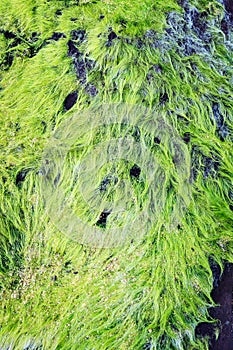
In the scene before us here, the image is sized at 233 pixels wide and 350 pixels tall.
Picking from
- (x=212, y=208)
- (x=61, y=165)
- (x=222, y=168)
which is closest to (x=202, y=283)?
(x=212, y=208)

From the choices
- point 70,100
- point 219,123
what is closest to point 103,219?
point 70,100

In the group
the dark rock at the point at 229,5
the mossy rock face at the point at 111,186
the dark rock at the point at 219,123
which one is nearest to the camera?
the mossy rock face at the point at 111,186

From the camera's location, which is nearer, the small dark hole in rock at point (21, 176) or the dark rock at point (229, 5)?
the small dark hole in rock at point (21, 176)

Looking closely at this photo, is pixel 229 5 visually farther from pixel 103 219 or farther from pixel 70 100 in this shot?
pixel 103 219

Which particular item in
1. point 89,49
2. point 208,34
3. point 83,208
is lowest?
point 83,208

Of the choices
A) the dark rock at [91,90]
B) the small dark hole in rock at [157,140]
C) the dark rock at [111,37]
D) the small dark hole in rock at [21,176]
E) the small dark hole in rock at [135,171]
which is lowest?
the small dark hole in rock at [21,176]

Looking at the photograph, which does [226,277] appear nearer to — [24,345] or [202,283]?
[202,283]

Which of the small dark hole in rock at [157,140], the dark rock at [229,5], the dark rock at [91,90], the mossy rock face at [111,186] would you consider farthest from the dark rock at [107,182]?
the dark rock at [229,5]

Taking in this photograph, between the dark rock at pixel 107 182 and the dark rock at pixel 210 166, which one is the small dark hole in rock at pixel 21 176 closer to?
the dark rock at pixel 107 182

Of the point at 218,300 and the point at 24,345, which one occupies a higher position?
the point at 218,300
